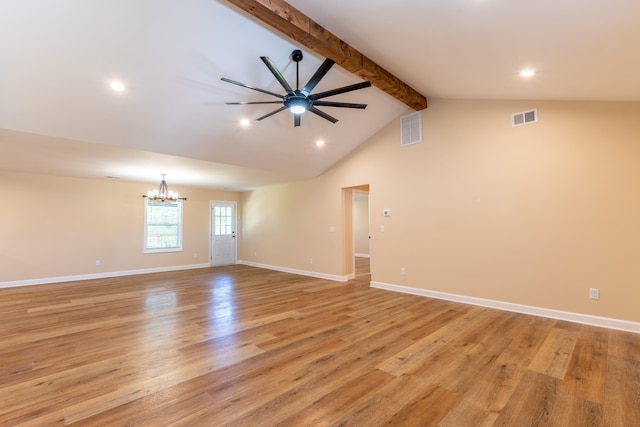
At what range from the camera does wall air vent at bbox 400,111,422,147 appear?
5134 millimetres

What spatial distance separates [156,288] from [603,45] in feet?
23.9

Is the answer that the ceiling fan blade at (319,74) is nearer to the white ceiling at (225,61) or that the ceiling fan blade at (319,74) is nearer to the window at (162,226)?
the white ceiling at (225,61)

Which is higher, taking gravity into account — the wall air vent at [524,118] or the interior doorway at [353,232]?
the wall air vent at [524,118]

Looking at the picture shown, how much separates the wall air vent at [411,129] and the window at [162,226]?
6.67 meters

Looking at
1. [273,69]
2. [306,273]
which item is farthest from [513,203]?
[306,273]

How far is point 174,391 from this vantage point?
2.16 metres

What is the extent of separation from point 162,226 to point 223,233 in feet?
6.08

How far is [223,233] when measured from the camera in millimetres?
9406

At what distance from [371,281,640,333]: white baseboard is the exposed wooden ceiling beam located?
3.41m

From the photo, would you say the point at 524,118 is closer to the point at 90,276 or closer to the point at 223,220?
the point at 223,220

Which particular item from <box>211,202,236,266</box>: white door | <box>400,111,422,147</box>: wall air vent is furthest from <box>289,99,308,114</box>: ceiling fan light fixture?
<box>211,202,236,266</box>: white door

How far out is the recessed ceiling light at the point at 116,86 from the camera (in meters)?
3.18

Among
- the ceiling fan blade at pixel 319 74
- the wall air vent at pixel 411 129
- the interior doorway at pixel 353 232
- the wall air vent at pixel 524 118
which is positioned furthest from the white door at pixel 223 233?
the wall air vent at pixel 524 118

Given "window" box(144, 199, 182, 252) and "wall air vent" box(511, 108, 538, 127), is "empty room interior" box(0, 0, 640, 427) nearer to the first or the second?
"wall air vent" box(511, 108, 538, 127)
